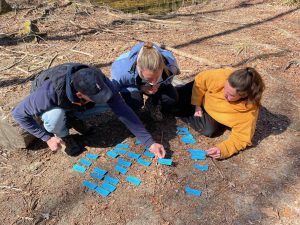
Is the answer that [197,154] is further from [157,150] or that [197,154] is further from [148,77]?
[148,77]

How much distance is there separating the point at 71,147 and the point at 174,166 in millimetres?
975

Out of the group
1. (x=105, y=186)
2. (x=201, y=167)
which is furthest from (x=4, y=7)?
(x=201, y=167)

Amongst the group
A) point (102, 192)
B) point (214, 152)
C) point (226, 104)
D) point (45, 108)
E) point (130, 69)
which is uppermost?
point (130, 69)

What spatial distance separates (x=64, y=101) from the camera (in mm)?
2994

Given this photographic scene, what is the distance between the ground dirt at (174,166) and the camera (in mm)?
2744

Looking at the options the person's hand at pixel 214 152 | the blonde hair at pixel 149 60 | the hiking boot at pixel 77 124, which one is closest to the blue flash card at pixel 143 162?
the person's hand at pixel 214 152

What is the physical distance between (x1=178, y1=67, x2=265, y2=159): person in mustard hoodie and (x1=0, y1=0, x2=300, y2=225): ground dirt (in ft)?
0.43

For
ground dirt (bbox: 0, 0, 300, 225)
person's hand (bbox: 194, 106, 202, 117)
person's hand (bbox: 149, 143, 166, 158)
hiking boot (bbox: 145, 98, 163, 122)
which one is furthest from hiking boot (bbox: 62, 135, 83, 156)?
person's hand (bbox: 194, 106, 202, 117)

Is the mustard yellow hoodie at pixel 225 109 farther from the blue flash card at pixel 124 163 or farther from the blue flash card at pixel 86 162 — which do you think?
the blue flash card at pixel 86 162

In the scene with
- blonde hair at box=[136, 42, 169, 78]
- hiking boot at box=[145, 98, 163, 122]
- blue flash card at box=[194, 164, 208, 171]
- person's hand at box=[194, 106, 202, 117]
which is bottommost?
blue flash card at box=[194, 164, 208, 171]

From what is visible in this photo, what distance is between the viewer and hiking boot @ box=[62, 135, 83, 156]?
3.34 m

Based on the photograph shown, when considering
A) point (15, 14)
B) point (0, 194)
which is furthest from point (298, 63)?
point (15, 14)

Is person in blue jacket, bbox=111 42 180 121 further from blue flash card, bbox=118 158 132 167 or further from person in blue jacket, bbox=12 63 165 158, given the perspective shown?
blue flash card, bbox=118 158 132 167

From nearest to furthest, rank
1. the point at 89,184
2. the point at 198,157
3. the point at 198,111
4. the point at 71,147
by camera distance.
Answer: the point at 89,184, the point at 198,157, the point at 71,147, the point at 198,111
